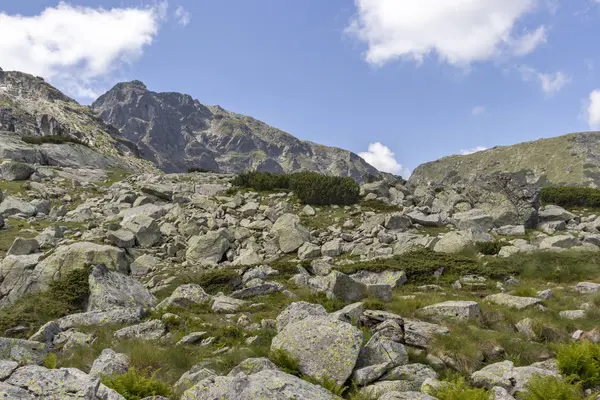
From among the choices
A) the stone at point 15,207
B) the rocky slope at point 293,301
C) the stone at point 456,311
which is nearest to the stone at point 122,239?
the rocky slope at point 293,301

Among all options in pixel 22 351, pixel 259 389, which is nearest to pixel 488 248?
pixel 259 389

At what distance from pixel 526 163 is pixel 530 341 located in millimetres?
197107

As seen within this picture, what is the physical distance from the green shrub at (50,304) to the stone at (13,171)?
35.5 metres

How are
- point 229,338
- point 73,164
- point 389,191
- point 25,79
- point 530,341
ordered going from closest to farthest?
point 530,341
point 229,338
point 389,191
point 73,164
point 25,79

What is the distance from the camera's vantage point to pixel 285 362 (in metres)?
7.55

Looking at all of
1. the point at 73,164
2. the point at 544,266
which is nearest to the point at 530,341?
the point at 544,266

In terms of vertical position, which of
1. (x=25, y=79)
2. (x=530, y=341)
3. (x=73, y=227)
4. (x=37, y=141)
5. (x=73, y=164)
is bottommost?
(x=530, y=341)

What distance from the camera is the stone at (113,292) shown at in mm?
12242

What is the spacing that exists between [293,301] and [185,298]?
362 centimetres

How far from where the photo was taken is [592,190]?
38.8 m

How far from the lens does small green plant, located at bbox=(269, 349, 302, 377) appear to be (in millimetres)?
7398

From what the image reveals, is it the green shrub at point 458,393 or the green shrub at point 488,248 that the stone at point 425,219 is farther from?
the green shrub at point 458,393

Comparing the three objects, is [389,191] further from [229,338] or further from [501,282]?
[229,338]

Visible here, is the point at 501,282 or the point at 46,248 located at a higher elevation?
the point at 46,248
